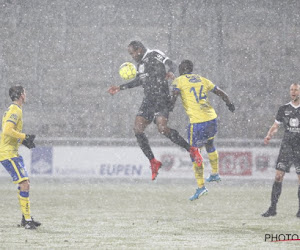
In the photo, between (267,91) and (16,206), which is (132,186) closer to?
(16,206)

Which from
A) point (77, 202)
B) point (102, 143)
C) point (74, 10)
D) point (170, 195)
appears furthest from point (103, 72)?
point (77, 202)

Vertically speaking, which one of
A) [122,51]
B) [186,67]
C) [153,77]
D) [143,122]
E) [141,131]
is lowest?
[141,131]

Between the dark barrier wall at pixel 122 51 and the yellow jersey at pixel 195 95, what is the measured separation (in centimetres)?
1276

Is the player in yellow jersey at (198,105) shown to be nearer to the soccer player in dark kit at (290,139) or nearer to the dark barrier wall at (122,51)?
the soccer player in dark kit at (290,139)

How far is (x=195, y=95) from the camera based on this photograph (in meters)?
9.16

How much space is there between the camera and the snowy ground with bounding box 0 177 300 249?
23.3ft

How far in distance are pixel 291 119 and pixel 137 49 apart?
2643 millimetres

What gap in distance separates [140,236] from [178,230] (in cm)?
74

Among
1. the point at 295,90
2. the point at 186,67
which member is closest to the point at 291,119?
the point at 295,90

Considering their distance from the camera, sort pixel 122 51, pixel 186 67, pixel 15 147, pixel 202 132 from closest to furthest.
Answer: pixel 15 147 → pixel 186 67 → pixel 202 132 → pixel 122 51

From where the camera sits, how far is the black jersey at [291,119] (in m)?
9.77

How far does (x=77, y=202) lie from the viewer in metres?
12.3

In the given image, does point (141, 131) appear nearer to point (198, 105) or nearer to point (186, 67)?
point (198, 105)

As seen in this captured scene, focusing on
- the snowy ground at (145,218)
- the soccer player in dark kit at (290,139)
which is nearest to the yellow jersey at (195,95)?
the soccer player in dark kit at (290,139)
